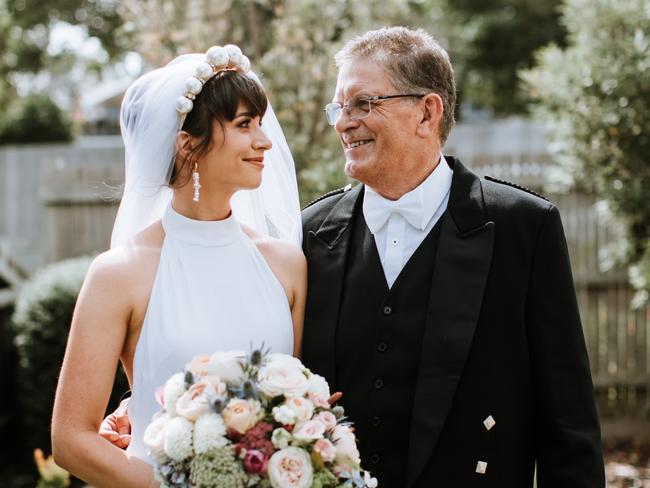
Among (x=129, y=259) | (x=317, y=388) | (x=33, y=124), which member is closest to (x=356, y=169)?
(x=129, y=259)

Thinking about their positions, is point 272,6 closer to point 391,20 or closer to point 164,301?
point 391,20

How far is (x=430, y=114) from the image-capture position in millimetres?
3207

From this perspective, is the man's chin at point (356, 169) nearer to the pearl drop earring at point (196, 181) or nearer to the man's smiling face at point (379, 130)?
the man's smiling face at point (379, 130)

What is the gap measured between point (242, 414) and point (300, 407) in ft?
0.52

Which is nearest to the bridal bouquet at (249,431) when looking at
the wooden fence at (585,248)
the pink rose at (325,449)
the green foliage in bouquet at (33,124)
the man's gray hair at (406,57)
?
the pink rose at (325,449)

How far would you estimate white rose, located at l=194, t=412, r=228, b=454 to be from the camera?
2219 millimetres

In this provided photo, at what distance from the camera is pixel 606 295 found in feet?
27.4

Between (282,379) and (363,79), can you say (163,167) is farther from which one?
(282,379)

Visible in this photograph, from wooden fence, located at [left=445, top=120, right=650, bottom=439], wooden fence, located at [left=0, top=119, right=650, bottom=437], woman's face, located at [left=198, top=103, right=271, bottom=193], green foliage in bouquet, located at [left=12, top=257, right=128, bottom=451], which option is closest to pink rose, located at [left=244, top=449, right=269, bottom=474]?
woman's face, located at [left=198, top=103, right=271, bottom=193]

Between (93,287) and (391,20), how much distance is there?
683 cm

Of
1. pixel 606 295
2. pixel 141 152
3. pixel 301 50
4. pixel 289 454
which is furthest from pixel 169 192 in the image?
pixel 606 295

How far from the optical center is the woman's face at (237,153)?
2949 millimetres

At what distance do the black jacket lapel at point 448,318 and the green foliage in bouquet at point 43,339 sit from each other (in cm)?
497

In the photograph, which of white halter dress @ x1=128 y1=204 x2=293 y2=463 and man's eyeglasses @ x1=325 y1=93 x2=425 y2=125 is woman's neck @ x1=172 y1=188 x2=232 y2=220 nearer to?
white halter dress @ x1=128 y1=204 x2=293 y2=463
